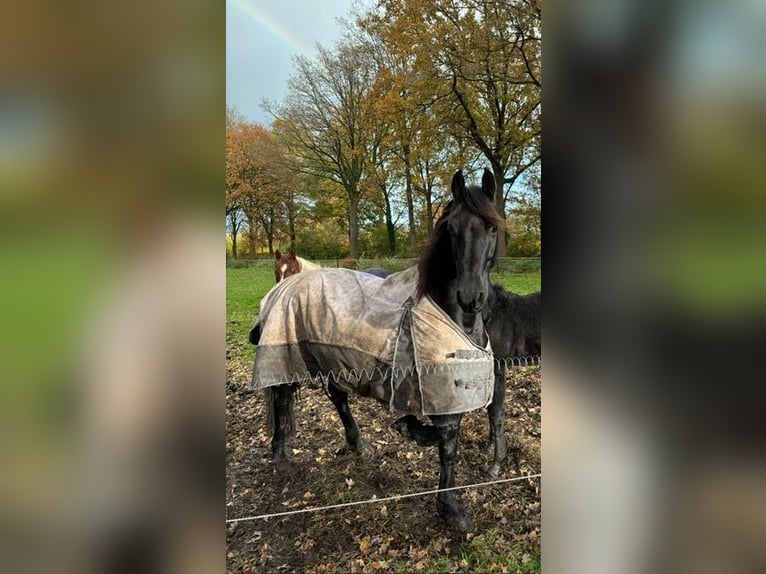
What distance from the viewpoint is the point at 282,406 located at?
153cm

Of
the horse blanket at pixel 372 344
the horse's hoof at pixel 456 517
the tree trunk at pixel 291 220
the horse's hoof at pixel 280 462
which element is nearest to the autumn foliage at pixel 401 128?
the tree trunk at pixel 291 220

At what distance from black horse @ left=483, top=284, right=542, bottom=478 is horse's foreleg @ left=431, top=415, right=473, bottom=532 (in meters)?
0.21

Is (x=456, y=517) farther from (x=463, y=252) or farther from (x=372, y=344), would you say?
(x=463, y=252)

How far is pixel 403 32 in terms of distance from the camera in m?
1.40

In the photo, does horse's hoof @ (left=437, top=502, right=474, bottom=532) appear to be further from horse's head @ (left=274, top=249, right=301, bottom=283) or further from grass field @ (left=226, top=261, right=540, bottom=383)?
horse's head @ (left=274, top=249, right=301, bottom=283)

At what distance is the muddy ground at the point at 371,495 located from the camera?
136 centimetres

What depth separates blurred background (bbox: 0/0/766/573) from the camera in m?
0.46
